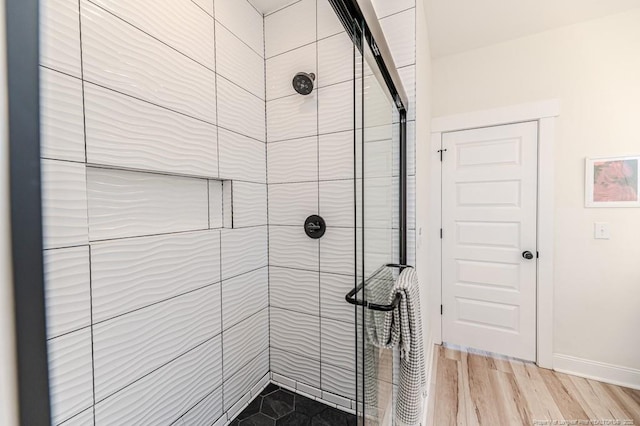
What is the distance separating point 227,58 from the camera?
4.14ft

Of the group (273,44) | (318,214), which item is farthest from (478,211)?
(273,44)

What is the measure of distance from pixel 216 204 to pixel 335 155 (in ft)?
2.13

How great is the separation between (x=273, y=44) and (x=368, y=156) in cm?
102

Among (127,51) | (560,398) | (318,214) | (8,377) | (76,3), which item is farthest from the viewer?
(560,398)

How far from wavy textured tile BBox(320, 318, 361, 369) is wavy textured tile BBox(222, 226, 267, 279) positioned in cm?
50

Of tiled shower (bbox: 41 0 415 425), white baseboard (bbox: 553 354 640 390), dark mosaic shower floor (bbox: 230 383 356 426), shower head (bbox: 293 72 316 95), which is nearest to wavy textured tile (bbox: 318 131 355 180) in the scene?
tiled shower (bbox: 41 0 415 425)

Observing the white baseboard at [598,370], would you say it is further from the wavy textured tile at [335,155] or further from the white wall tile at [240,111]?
the white wall tile at [240,111]

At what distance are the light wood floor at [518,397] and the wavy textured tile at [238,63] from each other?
2175 millimetres

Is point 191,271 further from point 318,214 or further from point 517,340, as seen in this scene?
point 517,340

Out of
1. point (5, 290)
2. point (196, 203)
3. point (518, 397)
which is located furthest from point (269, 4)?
point (518, 397)

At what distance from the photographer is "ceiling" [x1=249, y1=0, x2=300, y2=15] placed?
136 centimetres

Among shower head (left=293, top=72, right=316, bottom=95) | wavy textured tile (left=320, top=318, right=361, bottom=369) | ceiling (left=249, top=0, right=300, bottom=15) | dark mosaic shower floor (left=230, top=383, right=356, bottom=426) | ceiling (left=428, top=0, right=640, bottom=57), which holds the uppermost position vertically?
ceiling (left=428, top=0, right=640, bottom=57)

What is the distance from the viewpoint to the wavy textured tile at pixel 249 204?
4.43 feet

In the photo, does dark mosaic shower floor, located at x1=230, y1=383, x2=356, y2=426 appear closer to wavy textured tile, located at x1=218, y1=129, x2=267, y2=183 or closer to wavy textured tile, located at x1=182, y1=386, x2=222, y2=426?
wavy textured tile, located at x1=182, y1=386, x2=222, y2=426
